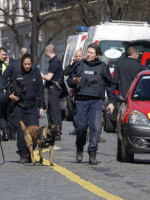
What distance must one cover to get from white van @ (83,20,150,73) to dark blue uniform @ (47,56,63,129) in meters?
4.69

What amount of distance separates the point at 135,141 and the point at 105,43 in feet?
35.3

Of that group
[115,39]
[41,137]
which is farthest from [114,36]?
[41,137]

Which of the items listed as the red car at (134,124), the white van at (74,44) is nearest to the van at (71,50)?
the white van at (74,44)

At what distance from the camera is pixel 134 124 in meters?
13.2

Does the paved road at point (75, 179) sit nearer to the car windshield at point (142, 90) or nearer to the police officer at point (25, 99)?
the police officer at point (25, 99)

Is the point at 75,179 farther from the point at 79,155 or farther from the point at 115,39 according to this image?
the point at 115,39

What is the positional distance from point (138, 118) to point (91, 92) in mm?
828

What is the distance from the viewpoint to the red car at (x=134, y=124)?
43.1 feet

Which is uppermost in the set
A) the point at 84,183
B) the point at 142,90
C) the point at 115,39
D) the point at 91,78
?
the point at 115,39

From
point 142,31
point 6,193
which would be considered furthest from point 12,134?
point 6,193

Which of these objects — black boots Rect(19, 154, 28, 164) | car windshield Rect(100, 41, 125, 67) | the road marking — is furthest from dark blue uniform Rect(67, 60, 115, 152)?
car windshield Rect(100, 41, 125, 67)

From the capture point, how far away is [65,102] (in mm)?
26844

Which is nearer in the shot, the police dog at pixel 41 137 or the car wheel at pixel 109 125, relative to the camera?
the police dog at pixel 41 137

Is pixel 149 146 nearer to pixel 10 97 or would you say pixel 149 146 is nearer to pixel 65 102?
pixel 10 97
